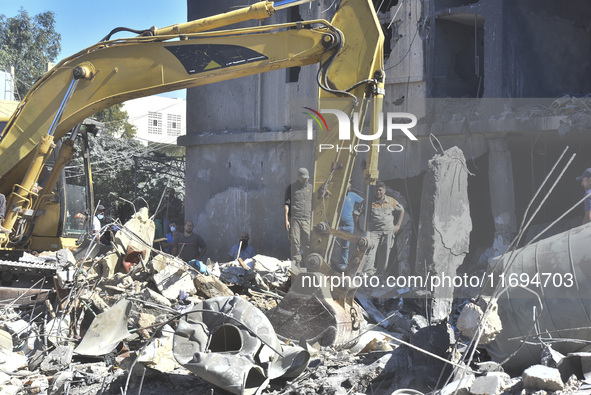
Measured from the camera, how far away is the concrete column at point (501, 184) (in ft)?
32.2

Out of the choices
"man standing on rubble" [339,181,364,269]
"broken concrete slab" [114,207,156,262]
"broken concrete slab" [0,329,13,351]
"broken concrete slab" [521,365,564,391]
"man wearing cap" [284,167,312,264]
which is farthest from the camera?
"man wearing cap" [284,167,312,264]

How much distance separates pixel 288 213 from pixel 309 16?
393 centimetres

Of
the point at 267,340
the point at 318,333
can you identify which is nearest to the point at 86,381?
the point at 267,340

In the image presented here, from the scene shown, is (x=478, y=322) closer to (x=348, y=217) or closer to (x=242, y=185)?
(x=348, y=217)

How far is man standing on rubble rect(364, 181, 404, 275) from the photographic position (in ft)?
29.8

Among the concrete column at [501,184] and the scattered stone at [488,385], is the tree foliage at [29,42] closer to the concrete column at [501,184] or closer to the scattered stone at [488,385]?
the concrete column at [501,184]

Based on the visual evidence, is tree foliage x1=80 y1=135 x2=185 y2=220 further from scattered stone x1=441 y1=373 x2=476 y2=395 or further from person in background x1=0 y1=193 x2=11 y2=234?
scattered stone x1=441 y1=373 x2=476 y2=395

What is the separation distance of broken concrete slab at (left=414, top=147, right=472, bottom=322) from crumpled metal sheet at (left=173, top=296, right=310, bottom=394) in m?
3.12

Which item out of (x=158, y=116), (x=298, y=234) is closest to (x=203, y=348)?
(x=298, y=234)

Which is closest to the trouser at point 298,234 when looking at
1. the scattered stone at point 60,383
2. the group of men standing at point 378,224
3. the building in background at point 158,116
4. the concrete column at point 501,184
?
the group of men standing at point 378,224

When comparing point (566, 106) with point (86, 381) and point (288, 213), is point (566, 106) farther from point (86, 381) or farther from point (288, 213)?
point (86, 381)

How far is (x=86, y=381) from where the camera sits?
19.1 feet

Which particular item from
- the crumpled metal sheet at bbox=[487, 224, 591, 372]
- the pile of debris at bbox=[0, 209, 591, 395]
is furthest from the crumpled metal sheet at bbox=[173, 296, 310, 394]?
the crumpled metal sheet at bbox=[487, 224, 591, 372]

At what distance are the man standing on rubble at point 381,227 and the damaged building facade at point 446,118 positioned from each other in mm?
453
